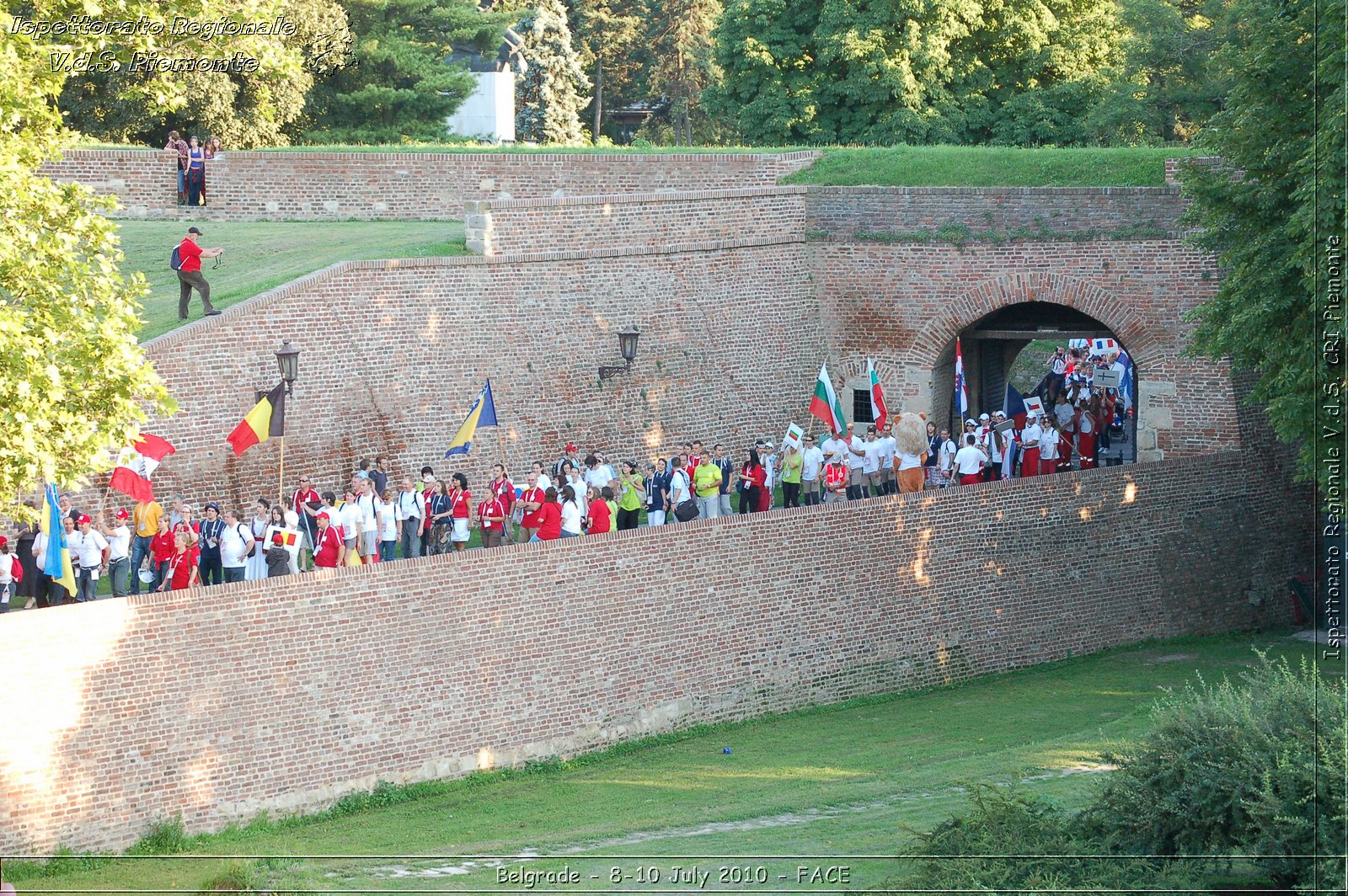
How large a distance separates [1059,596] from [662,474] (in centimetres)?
540

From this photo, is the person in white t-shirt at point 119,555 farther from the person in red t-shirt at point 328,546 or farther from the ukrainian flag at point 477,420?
the ukrainian flag at point 477,420

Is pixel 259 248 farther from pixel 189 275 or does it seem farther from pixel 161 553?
pixel 161 553

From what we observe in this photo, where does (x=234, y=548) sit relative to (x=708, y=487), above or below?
below

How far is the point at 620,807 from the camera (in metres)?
15.9

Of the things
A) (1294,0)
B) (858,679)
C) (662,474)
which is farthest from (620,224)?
(1294,0)

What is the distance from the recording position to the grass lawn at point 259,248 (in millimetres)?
22641

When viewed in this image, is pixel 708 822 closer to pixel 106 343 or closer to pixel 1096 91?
pixel 106 343

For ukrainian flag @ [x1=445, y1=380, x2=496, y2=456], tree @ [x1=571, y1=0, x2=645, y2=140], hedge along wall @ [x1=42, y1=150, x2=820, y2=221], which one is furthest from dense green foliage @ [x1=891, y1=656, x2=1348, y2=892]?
tree @ [x1=571, y1=0, x2=645, y2=140]

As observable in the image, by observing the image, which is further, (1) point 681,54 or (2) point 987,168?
(1) point 681,54

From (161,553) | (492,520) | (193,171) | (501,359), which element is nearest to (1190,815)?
(492,520)

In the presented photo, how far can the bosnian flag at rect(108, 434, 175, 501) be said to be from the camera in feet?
58.4

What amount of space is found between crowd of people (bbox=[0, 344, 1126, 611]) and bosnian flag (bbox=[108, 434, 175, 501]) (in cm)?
26

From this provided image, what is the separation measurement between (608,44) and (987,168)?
1241 inches

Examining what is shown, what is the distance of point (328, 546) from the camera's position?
18.0 meters
